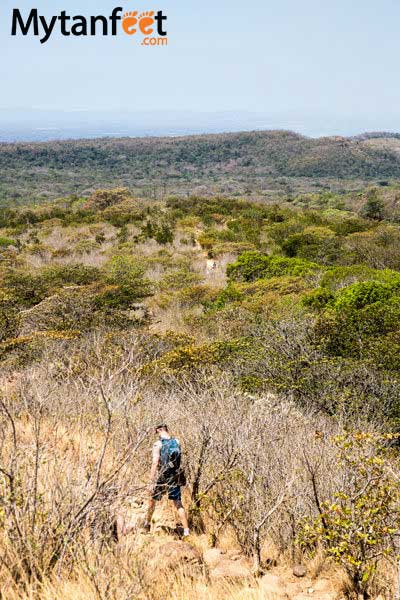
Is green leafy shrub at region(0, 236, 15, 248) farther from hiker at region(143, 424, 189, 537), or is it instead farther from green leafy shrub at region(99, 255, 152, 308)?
hiker at region(143, 424, 189, 537)

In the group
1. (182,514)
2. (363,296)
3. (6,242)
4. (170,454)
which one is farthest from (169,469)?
(6,242)

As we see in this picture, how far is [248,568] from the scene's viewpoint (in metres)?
4.20

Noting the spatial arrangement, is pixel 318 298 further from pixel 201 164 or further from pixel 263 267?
pixel 201 164

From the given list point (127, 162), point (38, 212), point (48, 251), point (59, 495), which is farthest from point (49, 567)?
point (127, 162)

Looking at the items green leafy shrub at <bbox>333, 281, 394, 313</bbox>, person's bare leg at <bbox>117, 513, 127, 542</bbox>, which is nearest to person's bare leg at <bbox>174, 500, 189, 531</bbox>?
person's bare leg at <bbox>117, 513, 127, 542</bbox>

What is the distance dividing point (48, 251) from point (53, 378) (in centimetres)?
1820

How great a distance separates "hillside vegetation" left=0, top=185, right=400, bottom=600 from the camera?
3.44 metres

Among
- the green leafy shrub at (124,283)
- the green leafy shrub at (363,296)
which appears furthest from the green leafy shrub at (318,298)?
→ the green leafy shrub at (124,283)

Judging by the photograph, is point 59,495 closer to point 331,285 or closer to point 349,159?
point 331,285

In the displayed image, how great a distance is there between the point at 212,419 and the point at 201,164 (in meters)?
95.8

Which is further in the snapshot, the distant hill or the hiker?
the distant hill

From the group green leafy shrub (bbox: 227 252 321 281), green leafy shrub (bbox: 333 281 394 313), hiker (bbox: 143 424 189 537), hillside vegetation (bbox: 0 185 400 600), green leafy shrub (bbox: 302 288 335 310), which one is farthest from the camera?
green leafy shrub (bbox: 227 252 321 281)

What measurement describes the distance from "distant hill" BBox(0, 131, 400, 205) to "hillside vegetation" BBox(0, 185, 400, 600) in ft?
151

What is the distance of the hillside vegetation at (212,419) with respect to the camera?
11.3 ft
